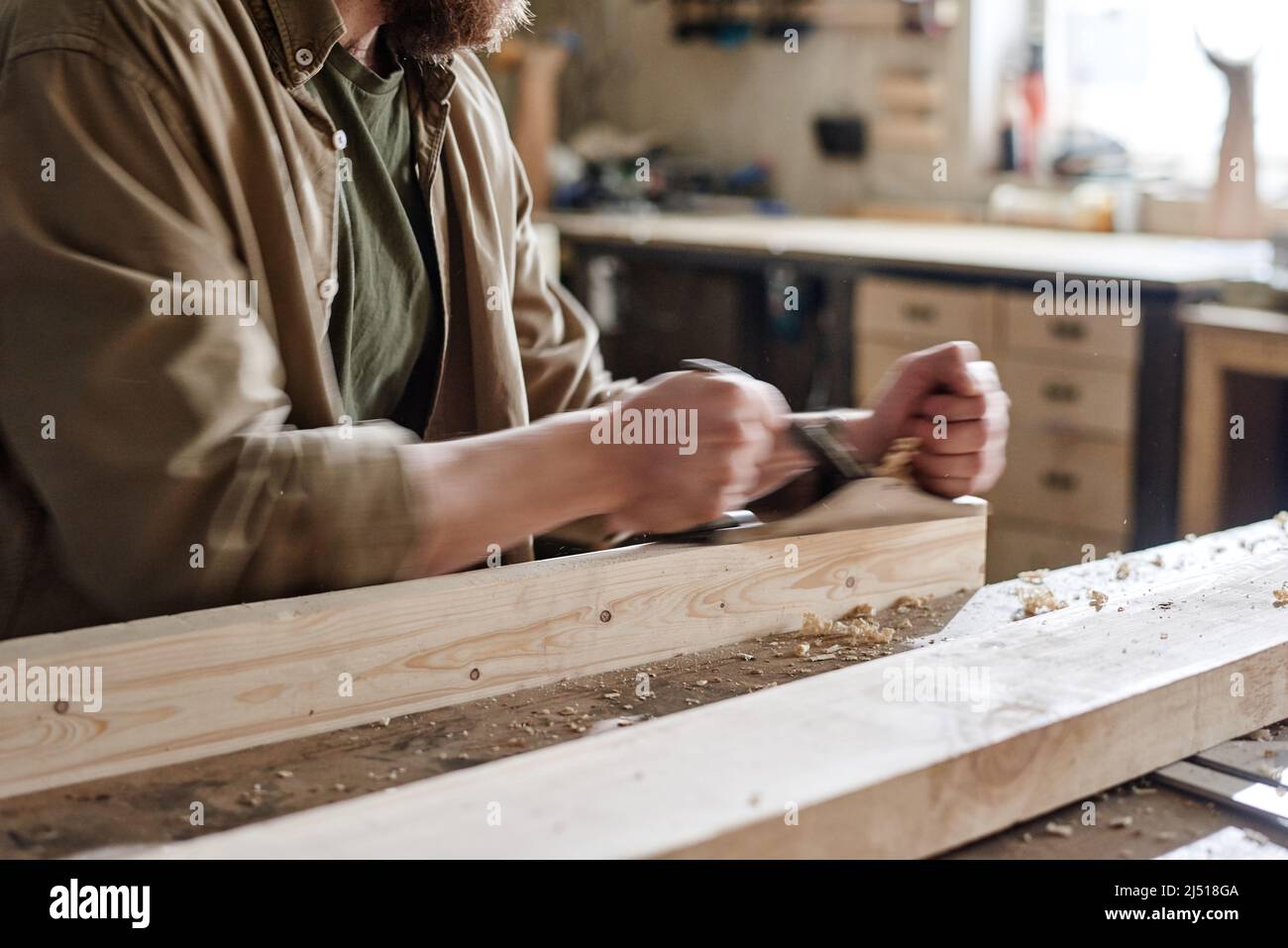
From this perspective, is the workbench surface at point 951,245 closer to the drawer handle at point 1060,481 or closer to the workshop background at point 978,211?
the workshop background at point 978,211

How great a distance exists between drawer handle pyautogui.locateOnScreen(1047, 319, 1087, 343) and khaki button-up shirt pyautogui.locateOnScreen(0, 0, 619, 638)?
2.22 m

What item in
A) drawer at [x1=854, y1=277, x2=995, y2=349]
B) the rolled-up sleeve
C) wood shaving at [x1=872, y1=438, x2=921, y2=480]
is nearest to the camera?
the rolled-up sleeve

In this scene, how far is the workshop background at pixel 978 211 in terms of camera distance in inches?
115

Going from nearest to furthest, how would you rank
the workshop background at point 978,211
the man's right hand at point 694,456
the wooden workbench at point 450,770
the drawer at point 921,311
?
the wooden workbench at point 450,770 → the man's right hand at point 694,456 → the workshop background at point 978,211 → the drawer at point 921,311

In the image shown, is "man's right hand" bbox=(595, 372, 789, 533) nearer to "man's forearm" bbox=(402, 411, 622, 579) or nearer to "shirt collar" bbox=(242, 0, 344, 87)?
"man's forearm" bbox=(402, 411, 622, 579)

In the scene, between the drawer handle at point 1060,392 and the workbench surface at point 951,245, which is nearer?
the workbench surface at point 951,245

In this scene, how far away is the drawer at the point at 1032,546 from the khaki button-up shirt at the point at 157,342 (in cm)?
229

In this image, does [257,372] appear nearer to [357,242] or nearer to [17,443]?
[17,443]

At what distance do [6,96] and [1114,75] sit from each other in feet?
11.6

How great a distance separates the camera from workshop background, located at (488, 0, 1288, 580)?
2920 millimetres

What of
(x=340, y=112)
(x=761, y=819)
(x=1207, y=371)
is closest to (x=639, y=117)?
(x=1207, y=371)

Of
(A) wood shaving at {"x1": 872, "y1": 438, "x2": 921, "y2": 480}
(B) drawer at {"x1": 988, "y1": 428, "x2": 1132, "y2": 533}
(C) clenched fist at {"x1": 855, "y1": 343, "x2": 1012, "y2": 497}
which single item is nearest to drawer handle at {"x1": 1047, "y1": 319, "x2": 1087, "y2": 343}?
(B) drawer at {"x1": 988, "y1": 428, "x2": 1132, "y2": 533}

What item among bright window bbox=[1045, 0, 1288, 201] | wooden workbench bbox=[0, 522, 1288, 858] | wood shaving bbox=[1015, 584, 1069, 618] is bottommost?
wooden workbench bbox=[0, 522, 1288, 858]

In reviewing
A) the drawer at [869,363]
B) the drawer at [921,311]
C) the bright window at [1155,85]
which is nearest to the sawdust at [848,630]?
the drawer at [921,311]
